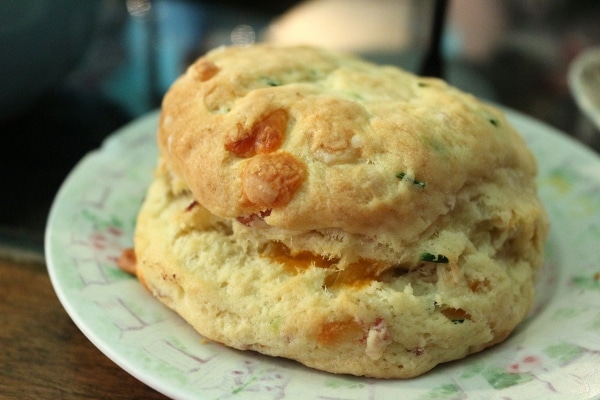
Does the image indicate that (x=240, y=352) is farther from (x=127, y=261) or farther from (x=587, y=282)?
(x=587, y=282)

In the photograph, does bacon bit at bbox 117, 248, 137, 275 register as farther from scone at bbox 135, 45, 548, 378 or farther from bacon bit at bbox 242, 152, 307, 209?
bacon bit at bbox 242, 152, 307, 209

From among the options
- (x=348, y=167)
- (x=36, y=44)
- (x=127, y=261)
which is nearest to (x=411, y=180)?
(x=348, y=167)

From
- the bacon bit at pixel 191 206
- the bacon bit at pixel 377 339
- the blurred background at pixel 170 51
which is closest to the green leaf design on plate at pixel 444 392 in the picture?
the bacon bit at pixel 377 339

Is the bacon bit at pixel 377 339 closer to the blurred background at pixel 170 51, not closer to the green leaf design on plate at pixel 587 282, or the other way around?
the green leaf design on plate at pixel 587 282

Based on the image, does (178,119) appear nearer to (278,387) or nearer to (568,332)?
(278,387)

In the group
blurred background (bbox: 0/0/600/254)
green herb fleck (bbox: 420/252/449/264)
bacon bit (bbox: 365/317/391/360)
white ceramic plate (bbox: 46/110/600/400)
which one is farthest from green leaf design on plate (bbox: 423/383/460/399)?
blurred background (bbox: 0/0/600/254)
